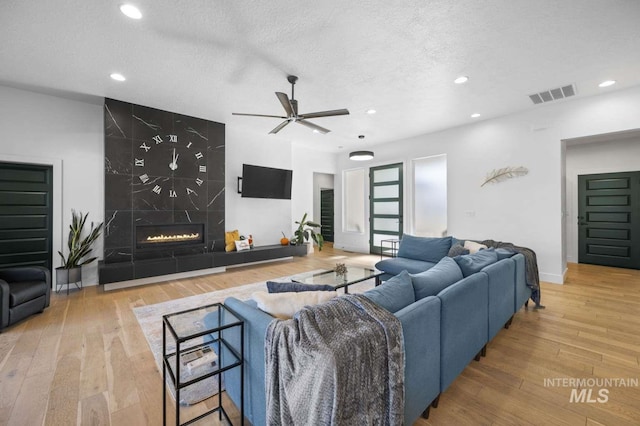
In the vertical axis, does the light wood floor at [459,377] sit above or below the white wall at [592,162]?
below

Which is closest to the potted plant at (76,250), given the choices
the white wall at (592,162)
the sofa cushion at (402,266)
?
the sofa cushion at (402,266)

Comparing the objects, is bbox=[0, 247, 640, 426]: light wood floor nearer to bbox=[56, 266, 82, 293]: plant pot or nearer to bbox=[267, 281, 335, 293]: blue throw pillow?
A: bbox=[56, 266, 82, 293]: plant pot

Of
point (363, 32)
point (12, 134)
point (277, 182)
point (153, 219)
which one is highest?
point (363, 32)

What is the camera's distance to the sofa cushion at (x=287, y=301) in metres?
1.52

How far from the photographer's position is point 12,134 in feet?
13.1

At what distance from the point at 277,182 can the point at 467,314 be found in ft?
17.6

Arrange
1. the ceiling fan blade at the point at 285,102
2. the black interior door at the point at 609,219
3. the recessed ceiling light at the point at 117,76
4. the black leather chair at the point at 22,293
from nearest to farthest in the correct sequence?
the black leather chair at the point at 22,293 < the ceiling fan blade at the point at 285,102 < the recessed ceiling light at the point at 117,76 < the black interior door at the point at 609,219

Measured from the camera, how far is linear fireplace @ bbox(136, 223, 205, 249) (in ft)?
15.7

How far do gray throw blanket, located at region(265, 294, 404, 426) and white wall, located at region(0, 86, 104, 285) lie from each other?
4.93 metres

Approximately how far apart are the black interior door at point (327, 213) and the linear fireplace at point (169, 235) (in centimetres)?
513

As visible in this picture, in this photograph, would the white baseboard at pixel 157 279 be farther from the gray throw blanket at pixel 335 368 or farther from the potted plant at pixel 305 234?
the gray throw blanket at pixel 335 368

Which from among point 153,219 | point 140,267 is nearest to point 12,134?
point 153,219

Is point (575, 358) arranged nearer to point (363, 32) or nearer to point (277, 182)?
point (363, 32)

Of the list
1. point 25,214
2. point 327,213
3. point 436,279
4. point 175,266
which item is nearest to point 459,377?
point 436,279
